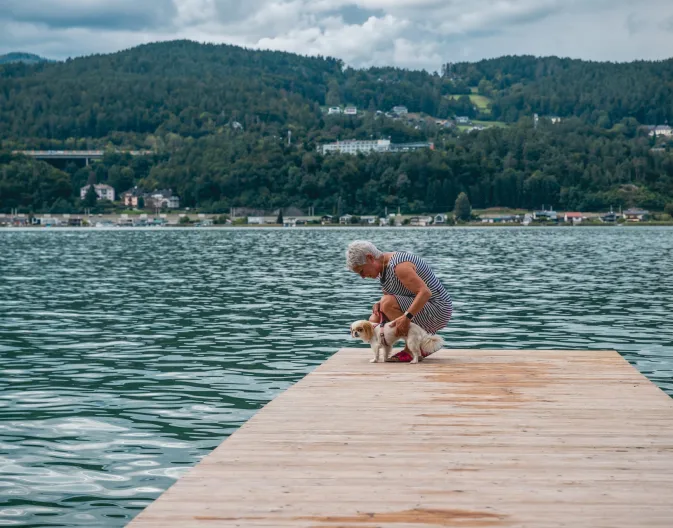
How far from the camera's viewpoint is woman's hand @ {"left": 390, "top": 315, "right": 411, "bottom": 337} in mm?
11547

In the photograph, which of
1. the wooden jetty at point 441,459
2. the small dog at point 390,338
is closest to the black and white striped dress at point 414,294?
the small dog at point 390,338

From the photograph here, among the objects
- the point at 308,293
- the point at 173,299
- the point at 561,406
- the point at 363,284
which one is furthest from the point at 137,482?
the point at 363,284

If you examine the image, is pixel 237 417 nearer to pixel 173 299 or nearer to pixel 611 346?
pixel 611 346

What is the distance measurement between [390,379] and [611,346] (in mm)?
10102

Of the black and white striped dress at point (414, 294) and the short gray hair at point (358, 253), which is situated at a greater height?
the short gray hair at point (358, 253)

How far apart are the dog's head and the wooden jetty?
69cm

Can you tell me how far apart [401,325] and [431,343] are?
523 mm

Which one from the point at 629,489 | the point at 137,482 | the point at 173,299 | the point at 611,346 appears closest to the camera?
the point at 629,489

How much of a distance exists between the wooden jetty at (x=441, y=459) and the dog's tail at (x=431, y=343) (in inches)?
32.2

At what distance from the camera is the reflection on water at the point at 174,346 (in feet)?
31.3

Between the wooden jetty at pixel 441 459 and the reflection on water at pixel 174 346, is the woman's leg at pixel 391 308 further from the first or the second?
the reflection on water at pixel 174 346

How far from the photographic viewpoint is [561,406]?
9.27 m

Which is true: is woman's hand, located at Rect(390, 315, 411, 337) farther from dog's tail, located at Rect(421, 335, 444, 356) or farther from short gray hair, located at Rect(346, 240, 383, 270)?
short gray hair, located at Rect(346, 240, 383, 270)

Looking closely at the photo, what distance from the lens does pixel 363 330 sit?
460 inches
